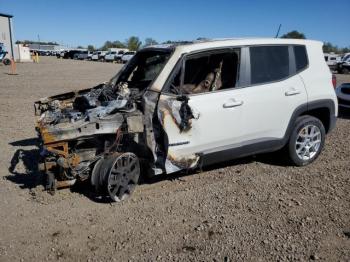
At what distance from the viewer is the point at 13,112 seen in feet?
33.5

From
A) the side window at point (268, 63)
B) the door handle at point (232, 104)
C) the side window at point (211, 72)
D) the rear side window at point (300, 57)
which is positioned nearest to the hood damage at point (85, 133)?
the side window at point (211, 72)

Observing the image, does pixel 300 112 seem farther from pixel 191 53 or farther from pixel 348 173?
pixel 191 53

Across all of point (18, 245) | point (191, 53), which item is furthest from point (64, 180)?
point (191, 53)

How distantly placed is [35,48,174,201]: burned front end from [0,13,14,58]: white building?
149 feet

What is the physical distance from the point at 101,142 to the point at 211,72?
1911 millimetres

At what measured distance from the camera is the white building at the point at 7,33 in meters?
45.0

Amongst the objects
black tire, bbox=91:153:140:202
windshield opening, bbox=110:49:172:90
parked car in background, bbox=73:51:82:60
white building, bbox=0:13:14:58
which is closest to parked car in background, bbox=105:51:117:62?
parked car in background, bbox=73:51:82:60

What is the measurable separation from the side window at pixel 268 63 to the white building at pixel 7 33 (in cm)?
4586

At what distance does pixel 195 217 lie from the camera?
14.1ft

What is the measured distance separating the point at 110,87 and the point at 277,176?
2874 millimetres

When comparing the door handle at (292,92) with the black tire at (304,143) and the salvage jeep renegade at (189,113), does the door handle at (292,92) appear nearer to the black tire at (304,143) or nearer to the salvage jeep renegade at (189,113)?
the salvage jeep renegade at (189,113)

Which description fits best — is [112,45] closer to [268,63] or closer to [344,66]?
[344,66]

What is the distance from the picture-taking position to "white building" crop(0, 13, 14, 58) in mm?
45000

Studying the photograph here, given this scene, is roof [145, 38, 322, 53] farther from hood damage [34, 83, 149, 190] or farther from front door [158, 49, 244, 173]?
hood damage [34, 83, 149, 190]
